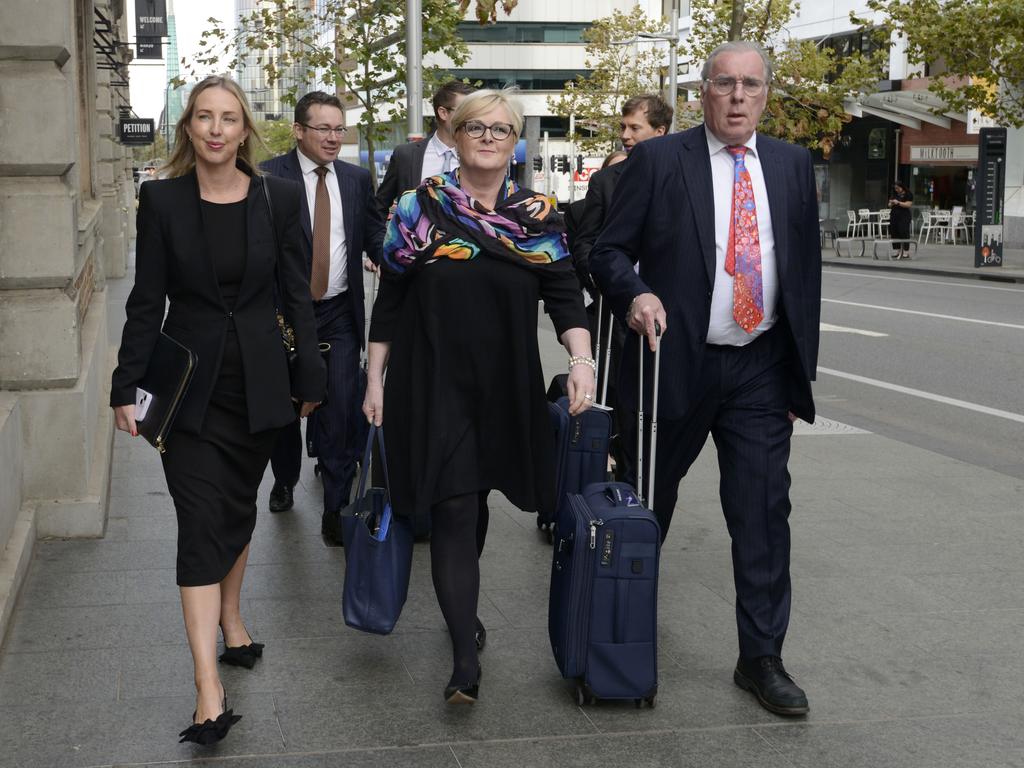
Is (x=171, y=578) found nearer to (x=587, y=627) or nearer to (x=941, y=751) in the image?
(x=587, y=627)

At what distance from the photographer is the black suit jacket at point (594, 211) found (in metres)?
7.44

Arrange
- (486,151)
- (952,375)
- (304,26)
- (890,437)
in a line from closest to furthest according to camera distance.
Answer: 1. (486,151)
2. (890,437)
3. (952,375)
4. (304,26)

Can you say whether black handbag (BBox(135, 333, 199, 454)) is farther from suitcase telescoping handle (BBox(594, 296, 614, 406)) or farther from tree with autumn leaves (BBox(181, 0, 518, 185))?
tree with autumn leaves (BBox(181, 0, 518, 185))

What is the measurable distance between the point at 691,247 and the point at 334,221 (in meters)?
2.78

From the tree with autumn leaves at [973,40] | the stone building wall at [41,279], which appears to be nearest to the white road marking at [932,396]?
the stone building wall at [41,279]

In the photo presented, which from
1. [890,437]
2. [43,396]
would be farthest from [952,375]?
[43,396]

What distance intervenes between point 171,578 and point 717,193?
2.82 meters

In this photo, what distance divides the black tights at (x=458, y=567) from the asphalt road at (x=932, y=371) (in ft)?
17.9

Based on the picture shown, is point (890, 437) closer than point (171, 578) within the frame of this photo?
No

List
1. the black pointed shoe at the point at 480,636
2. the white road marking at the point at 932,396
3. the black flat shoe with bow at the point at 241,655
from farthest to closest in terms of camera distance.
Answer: the white road marking at the point at 932,396
the black pointed shoe at the point at 480,636
the black flat shoe with bow at the point at 241,655

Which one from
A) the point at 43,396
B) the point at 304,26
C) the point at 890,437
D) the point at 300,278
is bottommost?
the point at 890,437

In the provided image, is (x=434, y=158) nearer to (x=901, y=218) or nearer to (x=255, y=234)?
(x=255, y=234)

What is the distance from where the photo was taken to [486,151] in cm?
454

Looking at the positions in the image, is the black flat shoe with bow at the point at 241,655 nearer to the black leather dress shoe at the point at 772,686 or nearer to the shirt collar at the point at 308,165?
the black leather dress shoe at the point at 772,686
